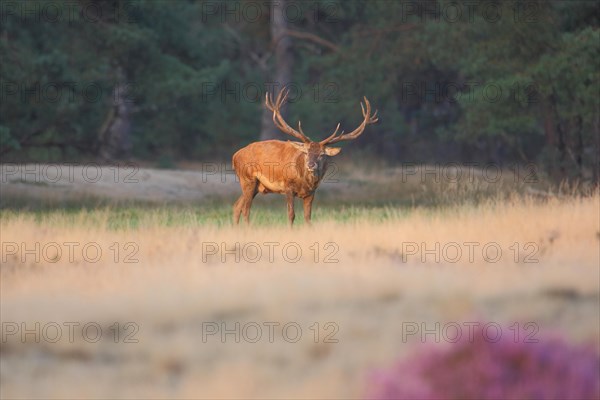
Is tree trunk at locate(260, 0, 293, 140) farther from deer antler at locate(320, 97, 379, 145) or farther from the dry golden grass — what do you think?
the dry golden grass

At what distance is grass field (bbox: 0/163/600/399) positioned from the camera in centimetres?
834

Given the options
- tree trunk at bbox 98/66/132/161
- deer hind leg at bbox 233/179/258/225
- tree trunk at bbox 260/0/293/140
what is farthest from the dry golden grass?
tree trunk at bbox 260/0/293/140

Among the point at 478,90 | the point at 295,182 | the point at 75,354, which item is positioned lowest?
the point at 75,354

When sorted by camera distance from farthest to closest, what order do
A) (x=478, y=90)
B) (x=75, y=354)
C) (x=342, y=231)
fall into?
(x=478, y=90), (x=342, y=231), (x=75, y=354)

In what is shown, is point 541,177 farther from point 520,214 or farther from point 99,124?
point 99,124

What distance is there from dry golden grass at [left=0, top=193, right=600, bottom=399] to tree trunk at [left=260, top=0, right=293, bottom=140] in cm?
2241

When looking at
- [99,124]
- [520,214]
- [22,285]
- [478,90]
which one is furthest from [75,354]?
[99,124]

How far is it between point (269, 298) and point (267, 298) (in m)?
0.02

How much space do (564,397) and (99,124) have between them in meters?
33.7

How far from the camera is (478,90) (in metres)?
24.4

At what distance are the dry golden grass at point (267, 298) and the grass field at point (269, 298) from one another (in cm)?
2

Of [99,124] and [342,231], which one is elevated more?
[99,124]

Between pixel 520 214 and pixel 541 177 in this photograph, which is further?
pixel 541 177

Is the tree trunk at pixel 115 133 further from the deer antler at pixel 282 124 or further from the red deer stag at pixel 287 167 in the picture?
the red deer stag at pixel 287 167
